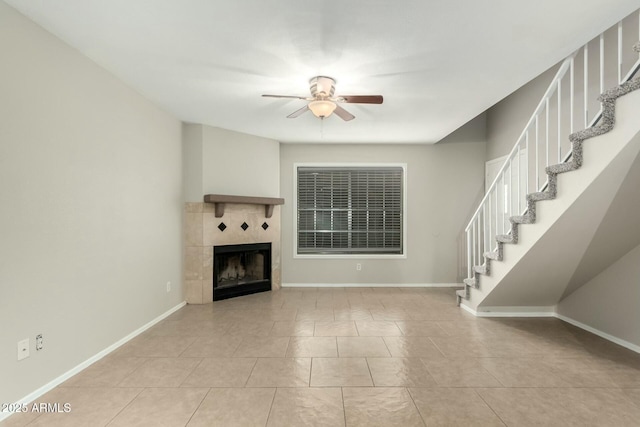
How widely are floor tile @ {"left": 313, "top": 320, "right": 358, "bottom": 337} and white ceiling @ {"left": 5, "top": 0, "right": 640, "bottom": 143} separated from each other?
2.57 meters

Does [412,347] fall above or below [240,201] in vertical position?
below

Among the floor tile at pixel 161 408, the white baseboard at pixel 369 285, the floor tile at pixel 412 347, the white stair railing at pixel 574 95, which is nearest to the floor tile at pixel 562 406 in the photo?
the floor tile at pixel 412 347

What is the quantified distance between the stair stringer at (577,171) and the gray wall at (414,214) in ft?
7.45

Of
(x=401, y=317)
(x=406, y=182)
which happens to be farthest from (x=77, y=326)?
(x=406, y=182)

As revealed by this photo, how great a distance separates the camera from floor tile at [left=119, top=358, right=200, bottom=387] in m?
2.55

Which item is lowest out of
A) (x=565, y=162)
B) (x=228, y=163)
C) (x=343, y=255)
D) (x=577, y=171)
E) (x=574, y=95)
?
(x=343, y=255)

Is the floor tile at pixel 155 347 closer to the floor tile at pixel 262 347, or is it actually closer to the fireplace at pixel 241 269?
the floor tile at pixel 262 347

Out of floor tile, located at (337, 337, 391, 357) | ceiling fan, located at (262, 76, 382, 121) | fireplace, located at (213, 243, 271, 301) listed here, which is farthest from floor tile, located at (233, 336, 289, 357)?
ceiling fan, located at (262, 76, 382, 121)

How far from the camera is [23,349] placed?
2260 mm

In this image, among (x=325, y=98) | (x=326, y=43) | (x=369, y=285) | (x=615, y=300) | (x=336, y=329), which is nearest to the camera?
(x=326, y=43)

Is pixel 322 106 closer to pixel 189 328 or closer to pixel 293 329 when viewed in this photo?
pixel 293 329

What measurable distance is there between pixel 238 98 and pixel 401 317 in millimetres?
3249

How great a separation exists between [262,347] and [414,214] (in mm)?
3872

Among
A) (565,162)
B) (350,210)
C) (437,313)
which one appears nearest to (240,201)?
(350,210)
